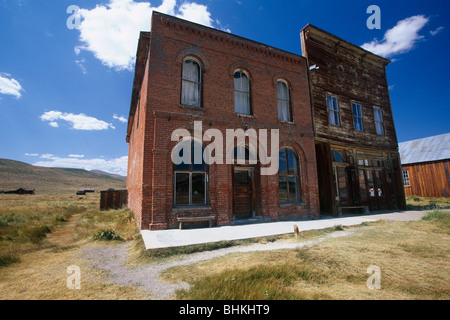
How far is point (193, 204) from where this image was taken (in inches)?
308

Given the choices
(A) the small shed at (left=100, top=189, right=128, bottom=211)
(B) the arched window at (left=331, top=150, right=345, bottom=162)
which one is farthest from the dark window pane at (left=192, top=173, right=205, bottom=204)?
(A) the small shed at (left=100, top=189, right=128, bottom=211)

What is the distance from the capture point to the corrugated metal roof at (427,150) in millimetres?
21266

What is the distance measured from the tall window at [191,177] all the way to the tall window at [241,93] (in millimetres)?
2779

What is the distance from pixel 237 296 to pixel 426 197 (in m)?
27.5

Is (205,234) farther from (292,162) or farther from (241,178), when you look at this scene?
(292,162)

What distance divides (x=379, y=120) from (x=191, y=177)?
1347 cm

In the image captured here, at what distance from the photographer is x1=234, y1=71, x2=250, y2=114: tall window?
9.42 m

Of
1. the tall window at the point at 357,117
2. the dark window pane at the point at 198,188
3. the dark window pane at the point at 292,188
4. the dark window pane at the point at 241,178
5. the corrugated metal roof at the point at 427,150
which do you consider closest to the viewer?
the dark window pane at the point at 198,188

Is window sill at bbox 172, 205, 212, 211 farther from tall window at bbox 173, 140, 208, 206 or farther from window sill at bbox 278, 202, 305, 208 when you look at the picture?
window sill at bbox 278, 202, 305, 208

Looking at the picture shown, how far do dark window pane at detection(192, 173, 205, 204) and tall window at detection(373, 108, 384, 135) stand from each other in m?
12.5

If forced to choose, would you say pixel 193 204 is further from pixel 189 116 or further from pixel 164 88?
pixel 164 88

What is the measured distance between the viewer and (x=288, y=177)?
9.85 metres

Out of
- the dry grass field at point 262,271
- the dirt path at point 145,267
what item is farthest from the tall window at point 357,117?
the dirt path at point 145,267

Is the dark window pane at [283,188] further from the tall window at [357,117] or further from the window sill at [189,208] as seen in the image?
the tall window at [357,117]
